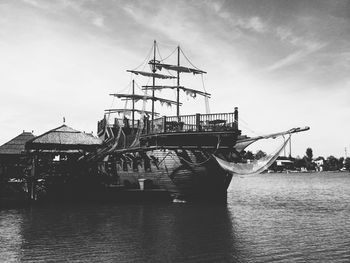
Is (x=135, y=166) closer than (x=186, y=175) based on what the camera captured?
No

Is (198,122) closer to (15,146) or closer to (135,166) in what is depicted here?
(135,166)

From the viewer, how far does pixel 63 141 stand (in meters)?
31.5

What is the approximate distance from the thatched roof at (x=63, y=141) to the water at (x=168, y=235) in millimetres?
5445

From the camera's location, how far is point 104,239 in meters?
18.0

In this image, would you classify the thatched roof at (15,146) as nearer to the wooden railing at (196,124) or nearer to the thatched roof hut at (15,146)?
the thatched roof hut at (15,146)

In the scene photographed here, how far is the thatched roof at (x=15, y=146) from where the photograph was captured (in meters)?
38.8

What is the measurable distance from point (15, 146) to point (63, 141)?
11.7m

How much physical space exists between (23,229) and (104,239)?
547 cm

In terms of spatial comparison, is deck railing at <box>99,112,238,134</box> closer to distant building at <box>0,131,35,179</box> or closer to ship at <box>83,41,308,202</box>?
ship at <box>83,41,308,202</box>

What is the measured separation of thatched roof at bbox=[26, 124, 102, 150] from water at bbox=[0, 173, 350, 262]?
544 centimetres

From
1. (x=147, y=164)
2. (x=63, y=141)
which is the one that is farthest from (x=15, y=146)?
(x=147, y=164)

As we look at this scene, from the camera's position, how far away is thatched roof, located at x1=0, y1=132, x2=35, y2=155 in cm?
3875

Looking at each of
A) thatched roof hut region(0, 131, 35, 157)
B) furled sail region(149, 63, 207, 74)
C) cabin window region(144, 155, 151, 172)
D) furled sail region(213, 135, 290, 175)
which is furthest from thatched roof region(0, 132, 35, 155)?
furled sail region(213, 135, 290, 175)

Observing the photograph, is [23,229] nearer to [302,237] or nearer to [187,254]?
[187,254]
